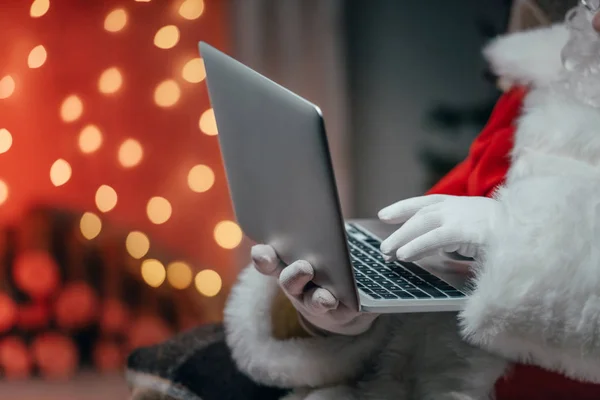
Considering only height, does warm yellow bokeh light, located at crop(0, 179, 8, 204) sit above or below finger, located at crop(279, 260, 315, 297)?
above

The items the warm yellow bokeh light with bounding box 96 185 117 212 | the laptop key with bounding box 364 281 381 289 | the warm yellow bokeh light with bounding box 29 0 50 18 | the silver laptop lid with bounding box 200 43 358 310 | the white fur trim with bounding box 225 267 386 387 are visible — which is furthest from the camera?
the warm yellow bokeh light with bounding box 96 185 117 212

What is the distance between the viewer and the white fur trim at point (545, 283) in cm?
69

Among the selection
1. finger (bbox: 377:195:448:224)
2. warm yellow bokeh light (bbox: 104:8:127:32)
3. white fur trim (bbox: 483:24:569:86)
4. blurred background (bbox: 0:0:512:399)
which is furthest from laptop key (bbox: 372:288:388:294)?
warm yellow bokeh light (bbox: 104:8:127:32)

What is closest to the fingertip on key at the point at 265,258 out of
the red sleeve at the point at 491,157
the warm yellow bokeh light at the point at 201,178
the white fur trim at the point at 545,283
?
the white fur trim at the point at 545,283

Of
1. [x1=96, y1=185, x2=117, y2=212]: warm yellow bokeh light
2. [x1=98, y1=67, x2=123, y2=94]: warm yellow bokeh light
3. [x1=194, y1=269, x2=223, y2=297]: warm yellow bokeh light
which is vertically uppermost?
[x1=98, y1=67, x2=123, y2=94]: warm yellow bokeh light

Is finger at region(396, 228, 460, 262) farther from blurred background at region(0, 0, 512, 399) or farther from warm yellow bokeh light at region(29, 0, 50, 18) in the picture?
warm yellow bokeh light at region(29, 0, 50, 18)

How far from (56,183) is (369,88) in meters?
0.73

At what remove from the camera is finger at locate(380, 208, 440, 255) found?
79 cm

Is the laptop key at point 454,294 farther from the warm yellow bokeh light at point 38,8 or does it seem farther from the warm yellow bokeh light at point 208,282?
the warm yellow bokeh light at point 38,8

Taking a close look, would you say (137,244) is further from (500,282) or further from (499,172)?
(500,282)

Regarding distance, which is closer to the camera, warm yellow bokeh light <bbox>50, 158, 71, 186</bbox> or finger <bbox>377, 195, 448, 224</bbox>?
finger <bbox>377, 195, 448, 224</bbox>

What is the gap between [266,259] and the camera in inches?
32.4

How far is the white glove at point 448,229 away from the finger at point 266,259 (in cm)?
13

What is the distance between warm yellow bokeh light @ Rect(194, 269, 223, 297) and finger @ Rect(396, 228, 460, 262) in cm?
86
